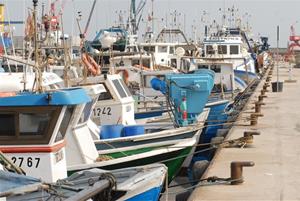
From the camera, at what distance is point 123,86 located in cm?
1470

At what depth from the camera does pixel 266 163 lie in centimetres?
1105

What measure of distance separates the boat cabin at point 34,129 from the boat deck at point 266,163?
6.71 feet

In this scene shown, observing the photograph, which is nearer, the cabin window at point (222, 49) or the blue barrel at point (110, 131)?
the blue barrel at point (110, 131)

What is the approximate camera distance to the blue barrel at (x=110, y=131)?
1298cm

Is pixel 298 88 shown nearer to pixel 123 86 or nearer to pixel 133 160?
pixel 123 86

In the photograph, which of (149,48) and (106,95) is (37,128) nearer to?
(106,95)

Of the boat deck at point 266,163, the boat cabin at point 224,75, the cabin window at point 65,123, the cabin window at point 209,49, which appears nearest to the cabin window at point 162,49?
the cabin window at point 209,49

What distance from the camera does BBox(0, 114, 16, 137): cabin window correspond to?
8.41m

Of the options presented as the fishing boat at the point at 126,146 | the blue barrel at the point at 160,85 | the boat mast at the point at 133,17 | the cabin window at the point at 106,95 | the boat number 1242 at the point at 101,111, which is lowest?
the fishing boat at the point at 126,146

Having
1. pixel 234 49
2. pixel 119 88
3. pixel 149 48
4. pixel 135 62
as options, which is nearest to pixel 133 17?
pixel 234 49

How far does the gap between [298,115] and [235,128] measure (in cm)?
421

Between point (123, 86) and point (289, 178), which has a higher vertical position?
point (123, 86)

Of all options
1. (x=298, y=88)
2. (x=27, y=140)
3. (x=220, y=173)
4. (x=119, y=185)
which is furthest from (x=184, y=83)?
(x=298, y=88)

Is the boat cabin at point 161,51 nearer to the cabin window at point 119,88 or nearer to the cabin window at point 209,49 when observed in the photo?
the cabin window at point 209,49
